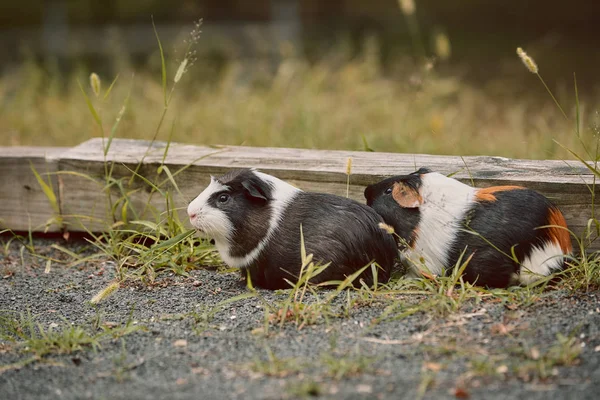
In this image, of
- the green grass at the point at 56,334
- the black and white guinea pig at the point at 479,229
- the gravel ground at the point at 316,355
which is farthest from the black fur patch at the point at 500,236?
the green grass at the point at 56,334

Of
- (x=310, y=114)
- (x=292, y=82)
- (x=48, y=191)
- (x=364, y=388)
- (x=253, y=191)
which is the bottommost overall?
(x=364, y=388)

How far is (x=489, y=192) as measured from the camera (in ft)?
10.3

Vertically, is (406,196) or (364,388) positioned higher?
(406,196)

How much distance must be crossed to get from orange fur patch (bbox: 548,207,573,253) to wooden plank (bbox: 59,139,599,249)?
23 cm

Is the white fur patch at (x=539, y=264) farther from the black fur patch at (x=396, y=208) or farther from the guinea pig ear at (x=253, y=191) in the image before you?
the guinea pig ear at (x=253, y=191)

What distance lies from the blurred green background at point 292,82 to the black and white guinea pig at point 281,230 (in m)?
0.59

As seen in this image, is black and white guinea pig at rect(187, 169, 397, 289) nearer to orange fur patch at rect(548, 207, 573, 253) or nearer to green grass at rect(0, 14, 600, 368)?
green grass at rect(0, 14, 600, 368)

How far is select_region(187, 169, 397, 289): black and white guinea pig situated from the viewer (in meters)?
3.14

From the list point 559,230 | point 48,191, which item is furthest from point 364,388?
point 48,191

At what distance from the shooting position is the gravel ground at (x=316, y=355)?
222 cm

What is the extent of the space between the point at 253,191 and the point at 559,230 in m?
1.34

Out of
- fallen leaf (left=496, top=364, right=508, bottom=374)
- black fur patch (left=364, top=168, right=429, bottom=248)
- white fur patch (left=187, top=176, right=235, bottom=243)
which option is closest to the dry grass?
black fur patch (left=364, top=168, right=429, bottom=248)

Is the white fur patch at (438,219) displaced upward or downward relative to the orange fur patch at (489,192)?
downward

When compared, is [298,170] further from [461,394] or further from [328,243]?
[461,394]
